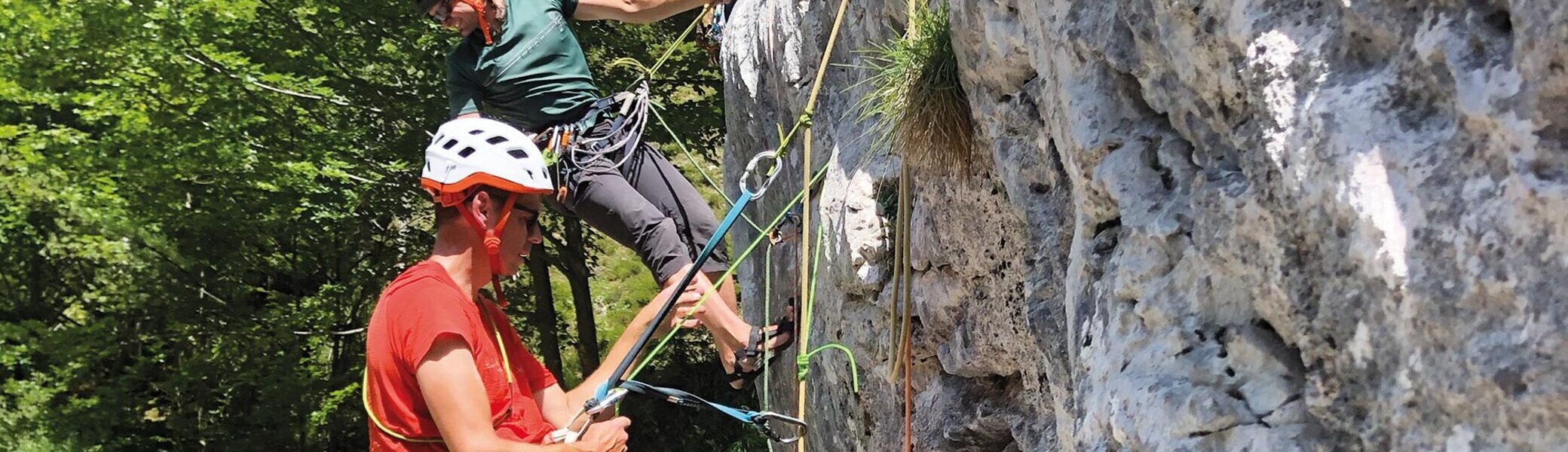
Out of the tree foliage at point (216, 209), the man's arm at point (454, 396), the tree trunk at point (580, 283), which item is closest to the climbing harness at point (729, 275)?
the man's arm at point (454, 396)

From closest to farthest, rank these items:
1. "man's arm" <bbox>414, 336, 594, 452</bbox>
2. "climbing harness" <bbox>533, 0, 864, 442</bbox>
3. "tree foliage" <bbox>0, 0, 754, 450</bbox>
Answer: "man's arm" <bbox>414, 336, 594, 452</bbox> → "climbing harness" <bbox>533, 0, 864, 442</bbox> → "tree foliage" <bbox>0, 0, 754, 450</bbox>

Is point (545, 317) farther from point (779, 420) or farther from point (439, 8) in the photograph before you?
point (779, 420)

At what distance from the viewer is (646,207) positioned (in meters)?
4.47

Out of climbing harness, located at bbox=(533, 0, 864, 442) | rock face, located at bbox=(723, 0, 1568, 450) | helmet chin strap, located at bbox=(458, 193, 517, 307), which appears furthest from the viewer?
climbing harness, located at bbox=(533, 0, 864, 442)

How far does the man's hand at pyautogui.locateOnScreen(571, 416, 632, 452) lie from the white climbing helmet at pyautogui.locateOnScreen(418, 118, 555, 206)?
0.63m

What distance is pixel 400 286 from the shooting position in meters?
2.89

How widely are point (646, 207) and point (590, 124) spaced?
0.45m

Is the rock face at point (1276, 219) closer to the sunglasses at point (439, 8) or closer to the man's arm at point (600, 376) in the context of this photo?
the man's arm at point (600, 376)

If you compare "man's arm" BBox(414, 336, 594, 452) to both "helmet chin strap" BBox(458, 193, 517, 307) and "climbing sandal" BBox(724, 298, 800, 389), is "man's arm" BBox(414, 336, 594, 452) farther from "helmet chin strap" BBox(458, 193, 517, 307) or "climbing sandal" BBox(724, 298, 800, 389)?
"climbing sandal" BBox(724, 298, 800, 389)

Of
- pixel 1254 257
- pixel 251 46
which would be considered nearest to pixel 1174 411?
pixel 1254 257

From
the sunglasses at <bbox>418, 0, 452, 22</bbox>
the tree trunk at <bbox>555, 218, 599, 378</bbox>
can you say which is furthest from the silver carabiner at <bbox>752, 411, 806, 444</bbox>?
the tree trunk at <bbox>555, 218, 599, 378</bbox>

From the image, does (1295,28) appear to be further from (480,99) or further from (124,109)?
(124,109)

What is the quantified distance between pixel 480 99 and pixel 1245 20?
351cm

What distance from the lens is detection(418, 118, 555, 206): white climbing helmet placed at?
3.12 meters
